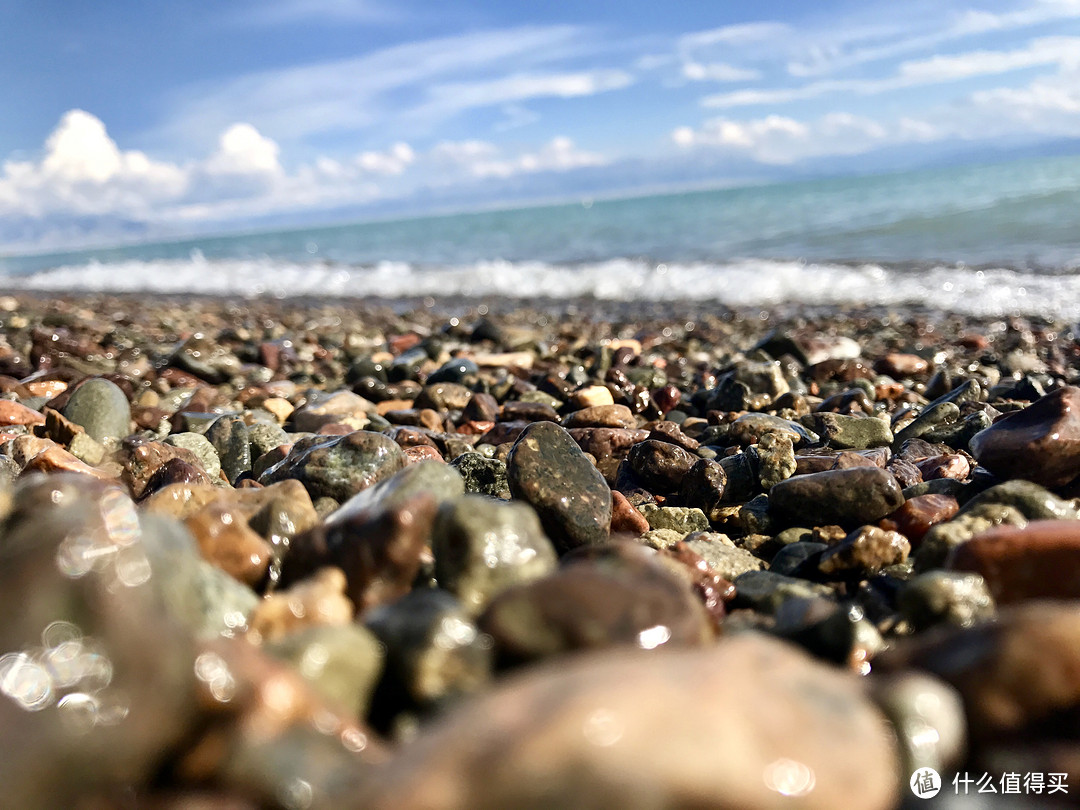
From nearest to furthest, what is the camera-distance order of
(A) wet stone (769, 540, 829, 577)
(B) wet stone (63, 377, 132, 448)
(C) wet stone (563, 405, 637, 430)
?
(A) wet stone (769, 540, 829, 577)
(B) wet stone (63, 377, 132, 448)
(C) wet stone (563, 405, 637, 430)

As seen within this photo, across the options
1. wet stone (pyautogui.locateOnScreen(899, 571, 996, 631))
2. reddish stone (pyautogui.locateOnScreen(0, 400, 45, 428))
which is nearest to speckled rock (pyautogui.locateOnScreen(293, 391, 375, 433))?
reddish stone (pyautogui.locateOnScreen(0, 400, 45, 428))

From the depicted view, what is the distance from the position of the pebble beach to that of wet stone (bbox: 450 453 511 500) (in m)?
0.01

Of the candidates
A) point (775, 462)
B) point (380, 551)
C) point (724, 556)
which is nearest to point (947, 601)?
point (724, 556)

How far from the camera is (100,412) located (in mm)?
4273

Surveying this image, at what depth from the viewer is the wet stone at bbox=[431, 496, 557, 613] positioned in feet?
5.71

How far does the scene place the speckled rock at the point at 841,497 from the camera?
8.96 feet

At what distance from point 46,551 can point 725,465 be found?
108 inches

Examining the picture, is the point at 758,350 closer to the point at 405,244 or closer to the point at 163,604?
the point at 163,604

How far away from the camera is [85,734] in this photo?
3.87ft

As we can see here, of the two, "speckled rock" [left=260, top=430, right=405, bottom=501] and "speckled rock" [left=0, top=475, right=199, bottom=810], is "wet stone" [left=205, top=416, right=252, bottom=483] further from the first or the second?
"speckled rock" [left=0, top=475, right=199, bottom=810]

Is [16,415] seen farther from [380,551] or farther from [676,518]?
[676,518]

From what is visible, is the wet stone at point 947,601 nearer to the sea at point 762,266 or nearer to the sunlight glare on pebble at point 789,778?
the sunlight glare on pebble at point 789,778

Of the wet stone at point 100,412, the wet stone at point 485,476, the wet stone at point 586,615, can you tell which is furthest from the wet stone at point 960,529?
the wet stone at point 100,412

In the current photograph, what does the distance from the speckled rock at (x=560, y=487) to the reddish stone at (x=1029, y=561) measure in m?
1.12
